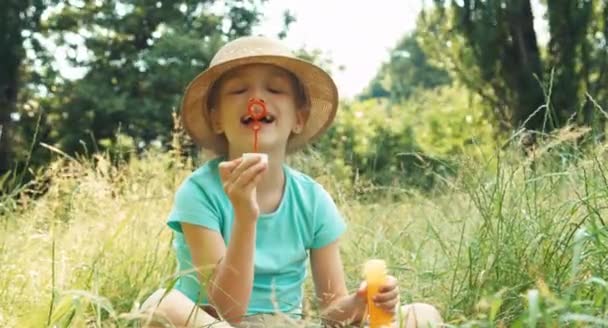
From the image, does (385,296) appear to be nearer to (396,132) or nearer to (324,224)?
(324,224)

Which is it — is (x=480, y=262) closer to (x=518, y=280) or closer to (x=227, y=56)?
(x=518, y=280)

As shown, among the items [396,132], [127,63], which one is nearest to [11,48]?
[127,63]

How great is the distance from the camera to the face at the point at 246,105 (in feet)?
5.66

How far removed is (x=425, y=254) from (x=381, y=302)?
1.01 metres

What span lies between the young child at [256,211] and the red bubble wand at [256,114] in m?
0.01

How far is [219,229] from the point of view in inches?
68.4

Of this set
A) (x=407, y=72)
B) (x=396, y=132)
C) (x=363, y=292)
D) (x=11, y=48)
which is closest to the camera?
(x=363, y=292)

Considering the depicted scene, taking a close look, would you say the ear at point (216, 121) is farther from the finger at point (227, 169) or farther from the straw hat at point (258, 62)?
the finger at point (227, 169)

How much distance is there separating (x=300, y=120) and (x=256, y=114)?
286 mm

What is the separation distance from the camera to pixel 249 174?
1.47 m

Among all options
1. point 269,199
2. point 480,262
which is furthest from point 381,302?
point 269,199

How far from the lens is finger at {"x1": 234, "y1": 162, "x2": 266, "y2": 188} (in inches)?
57.7

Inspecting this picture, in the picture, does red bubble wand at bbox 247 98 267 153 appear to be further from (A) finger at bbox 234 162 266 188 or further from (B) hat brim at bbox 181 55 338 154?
(A) finger at bbox 234 162 266 188

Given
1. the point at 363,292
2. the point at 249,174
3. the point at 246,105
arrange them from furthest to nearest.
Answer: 1. the point at 246,105
2. the point at 363,292
3. the point at 249,174
